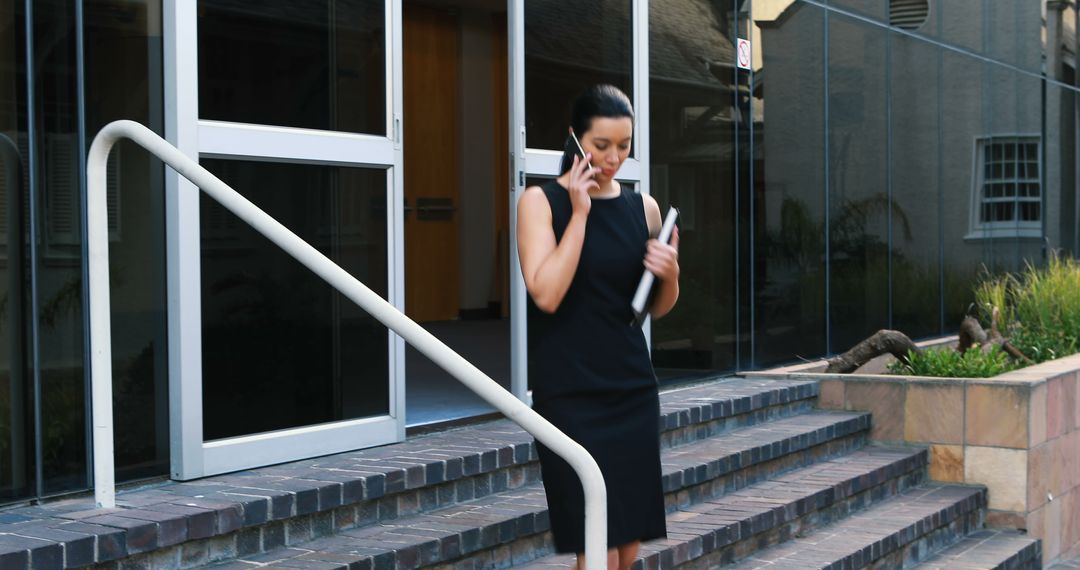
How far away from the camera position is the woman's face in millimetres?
2863

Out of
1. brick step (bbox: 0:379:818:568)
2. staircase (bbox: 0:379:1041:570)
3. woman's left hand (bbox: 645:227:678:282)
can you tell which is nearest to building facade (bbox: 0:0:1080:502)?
brick step (bbox: 0:379:818:568)

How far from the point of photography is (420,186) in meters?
10.4

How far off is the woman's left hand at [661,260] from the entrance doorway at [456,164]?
689 cm

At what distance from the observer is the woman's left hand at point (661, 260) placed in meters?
2.82

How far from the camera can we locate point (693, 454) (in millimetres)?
5664

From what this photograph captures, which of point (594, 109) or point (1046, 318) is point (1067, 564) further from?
point (594, 109)

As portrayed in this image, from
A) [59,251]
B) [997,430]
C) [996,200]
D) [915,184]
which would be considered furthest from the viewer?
[996,200]

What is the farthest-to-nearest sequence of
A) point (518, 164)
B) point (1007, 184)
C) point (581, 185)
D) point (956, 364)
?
point (1007, 184)
point (956, 364)
point (518, 164)
point (581, 185)

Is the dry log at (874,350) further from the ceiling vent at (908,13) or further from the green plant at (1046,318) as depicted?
the ceiling vent at (908,13)

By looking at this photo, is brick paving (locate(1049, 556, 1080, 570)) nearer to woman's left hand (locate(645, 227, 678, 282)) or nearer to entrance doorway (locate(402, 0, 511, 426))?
entrance doorway (locate(402, 0, 511, 426))

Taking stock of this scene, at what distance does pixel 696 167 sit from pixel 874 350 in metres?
1.50

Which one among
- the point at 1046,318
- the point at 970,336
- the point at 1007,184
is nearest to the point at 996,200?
the point at 1007,184

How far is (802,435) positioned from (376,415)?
2276 mm

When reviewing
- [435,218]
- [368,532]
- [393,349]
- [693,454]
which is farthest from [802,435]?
[435,218]
